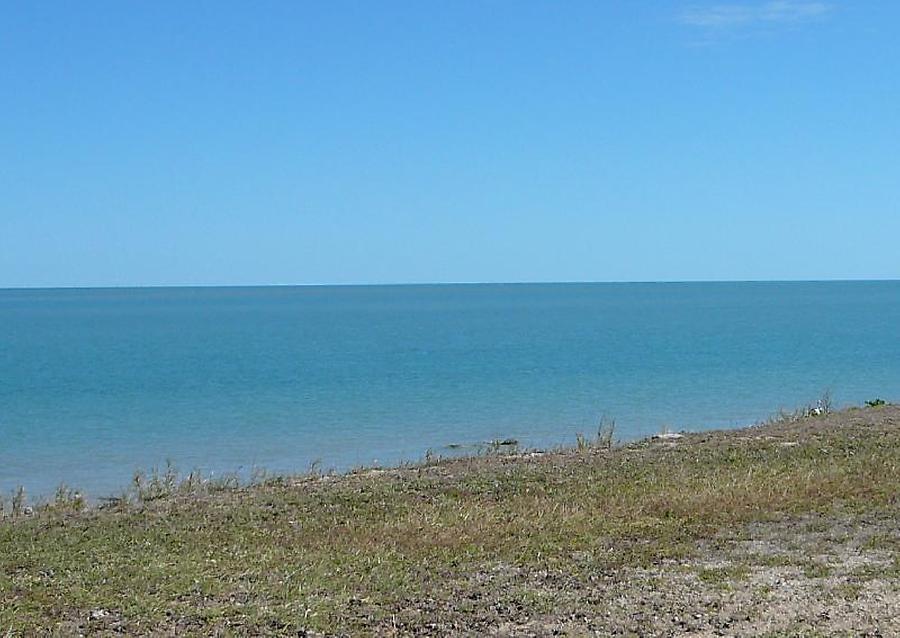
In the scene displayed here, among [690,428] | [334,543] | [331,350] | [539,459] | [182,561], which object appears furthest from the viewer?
[331,350]

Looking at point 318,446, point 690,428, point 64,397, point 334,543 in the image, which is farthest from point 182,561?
point 64,397

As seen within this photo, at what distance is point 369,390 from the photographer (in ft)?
A: 132

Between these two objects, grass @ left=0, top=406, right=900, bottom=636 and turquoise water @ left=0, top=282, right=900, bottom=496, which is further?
turquoise water @ left=0, top=282, right=900, bottom=496

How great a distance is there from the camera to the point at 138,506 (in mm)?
14273

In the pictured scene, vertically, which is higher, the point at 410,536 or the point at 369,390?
the point at 410,536

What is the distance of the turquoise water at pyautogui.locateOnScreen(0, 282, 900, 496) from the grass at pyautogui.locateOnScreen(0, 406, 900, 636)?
7050 millimetres

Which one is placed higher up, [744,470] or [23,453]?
[744,470]

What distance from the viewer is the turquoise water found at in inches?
1043

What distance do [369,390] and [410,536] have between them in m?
28.5

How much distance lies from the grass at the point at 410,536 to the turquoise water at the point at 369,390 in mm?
7050

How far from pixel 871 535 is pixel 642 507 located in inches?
93.5

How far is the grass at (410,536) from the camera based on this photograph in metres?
9.05

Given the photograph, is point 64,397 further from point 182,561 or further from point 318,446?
point 182,561

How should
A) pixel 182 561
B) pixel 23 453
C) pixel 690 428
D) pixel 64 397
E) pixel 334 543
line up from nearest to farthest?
pixel 182 561 → pixel 334 543 → pixel 23 453 → pixel 690 428 → pixel 64 397
